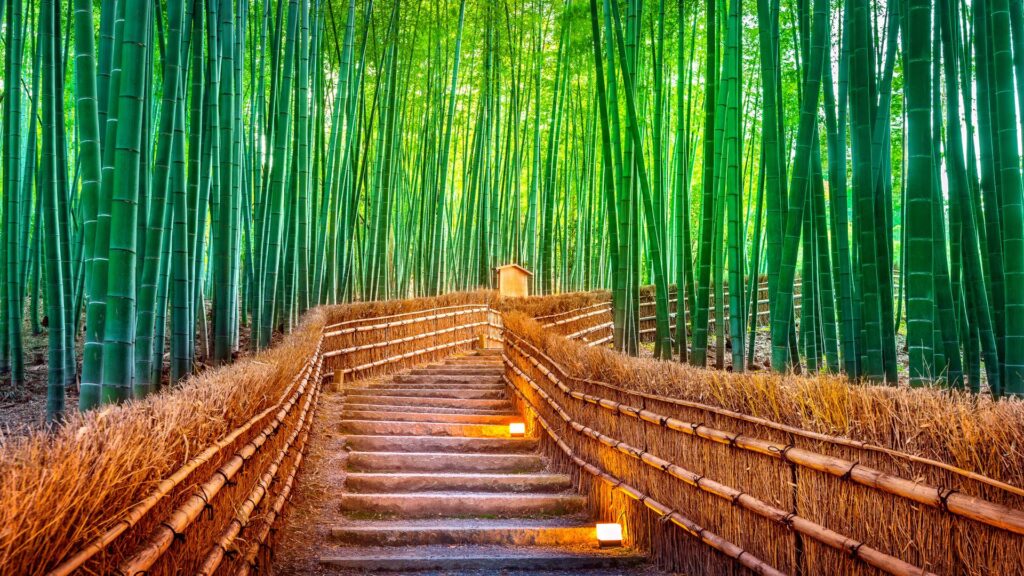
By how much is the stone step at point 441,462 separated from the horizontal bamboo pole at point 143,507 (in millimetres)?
1805

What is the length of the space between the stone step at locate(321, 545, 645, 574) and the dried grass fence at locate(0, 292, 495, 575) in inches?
13.7

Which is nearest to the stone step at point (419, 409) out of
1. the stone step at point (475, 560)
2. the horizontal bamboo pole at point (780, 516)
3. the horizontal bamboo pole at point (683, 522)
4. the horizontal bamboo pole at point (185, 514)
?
the horizontal bamboo pole at point (683, 522)

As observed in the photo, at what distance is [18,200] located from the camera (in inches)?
247

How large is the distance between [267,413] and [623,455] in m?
1.47

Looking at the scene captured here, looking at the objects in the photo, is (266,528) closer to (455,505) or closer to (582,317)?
(455,505)

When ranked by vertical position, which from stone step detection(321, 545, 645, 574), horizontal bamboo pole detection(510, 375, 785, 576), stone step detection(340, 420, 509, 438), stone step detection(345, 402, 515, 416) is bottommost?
stone step detection(321, 545, 645, 574)

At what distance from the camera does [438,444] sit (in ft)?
16.0

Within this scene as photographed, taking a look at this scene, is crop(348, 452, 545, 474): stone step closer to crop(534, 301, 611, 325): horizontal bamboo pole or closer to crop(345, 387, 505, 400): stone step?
crop(345, 387, 505, 400): stone step

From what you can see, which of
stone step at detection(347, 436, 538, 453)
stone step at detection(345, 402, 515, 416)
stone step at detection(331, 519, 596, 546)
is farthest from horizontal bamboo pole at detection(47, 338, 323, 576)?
stone step at detection(345, 402, 515, 416)

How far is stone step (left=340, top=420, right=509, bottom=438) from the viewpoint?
508cm

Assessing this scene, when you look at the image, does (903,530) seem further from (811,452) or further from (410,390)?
(410,390)

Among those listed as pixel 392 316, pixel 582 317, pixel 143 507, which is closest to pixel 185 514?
pixel 143 507

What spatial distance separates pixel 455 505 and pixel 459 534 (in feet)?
1.20

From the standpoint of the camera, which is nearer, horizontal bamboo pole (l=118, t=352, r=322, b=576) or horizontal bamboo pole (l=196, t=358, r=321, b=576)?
horizontal bamboo pole (l=118, t=352, r=322, b=576)
